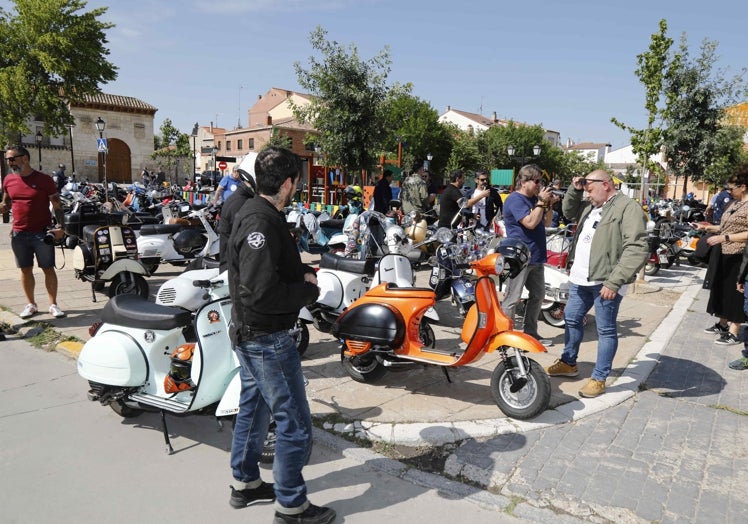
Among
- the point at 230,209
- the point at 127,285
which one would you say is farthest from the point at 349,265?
the point at 127,285

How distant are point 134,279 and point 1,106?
26747mm

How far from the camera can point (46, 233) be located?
6059 millimetres

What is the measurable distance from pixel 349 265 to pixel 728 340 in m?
4.48

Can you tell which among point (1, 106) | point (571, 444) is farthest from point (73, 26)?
point (571, 444)

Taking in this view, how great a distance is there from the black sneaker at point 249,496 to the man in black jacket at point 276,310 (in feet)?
0.75

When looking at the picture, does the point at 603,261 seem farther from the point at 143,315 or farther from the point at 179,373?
the point at 143,315

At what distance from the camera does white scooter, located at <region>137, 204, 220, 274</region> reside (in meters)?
8.38

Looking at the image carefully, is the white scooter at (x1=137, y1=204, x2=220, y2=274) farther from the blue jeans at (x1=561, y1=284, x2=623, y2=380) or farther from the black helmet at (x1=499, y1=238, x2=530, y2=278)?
the blue jeans at (x1=561, y1=284, x2=623, y2=380)

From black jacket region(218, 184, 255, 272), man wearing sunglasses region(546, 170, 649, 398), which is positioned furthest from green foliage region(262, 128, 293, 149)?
man wearing sunglasses region(546, 170, 649, 398)

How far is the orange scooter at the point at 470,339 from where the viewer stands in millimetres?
3871

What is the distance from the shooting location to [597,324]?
14.3 ft

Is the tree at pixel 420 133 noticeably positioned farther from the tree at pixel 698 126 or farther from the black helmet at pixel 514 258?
the black helmet at pixel 514 258

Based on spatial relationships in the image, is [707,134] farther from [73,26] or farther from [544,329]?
[73,26]

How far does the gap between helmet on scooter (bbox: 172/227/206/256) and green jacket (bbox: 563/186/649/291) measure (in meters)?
6.38
